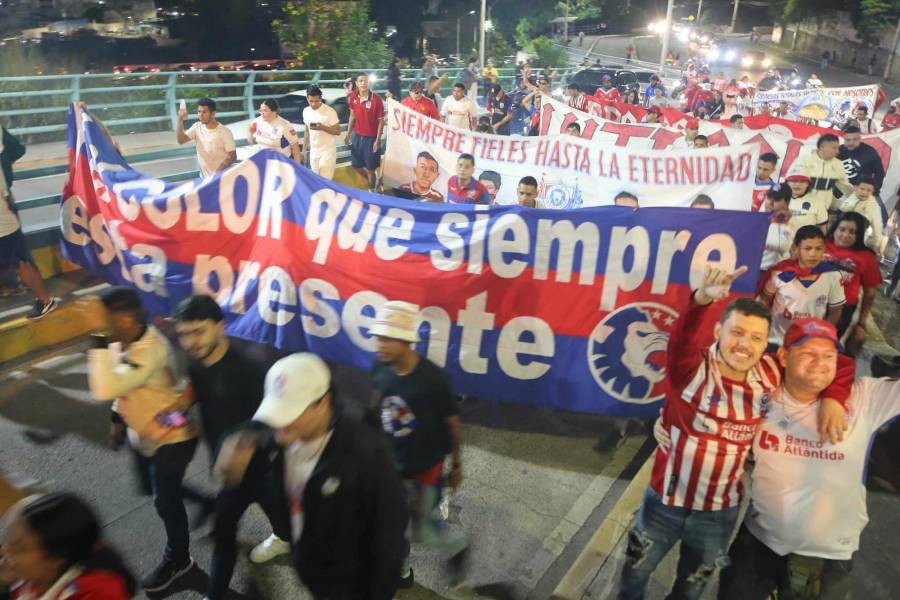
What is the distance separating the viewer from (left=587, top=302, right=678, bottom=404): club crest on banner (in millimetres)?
4453

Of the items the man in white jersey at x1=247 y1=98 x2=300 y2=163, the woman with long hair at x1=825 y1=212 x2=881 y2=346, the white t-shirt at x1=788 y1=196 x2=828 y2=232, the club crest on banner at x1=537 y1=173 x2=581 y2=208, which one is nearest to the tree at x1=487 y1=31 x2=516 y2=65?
the man in white jersey at x1=247 y1=98 x2=300 y2=163

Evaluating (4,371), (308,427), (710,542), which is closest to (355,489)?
(308,427)

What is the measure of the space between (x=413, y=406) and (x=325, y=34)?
65.4 feet

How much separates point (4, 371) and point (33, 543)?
4473 millimetres

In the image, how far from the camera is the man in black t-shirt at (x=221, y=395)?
2986 millimetres

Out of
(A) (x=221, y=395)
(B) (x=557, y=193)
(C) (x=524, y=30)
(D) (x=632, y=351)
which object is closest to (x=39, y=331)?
(A) (x=221, y=395)

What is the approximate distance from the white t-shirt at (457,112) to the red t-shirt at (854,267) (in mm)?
8168

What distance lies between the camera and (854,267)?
16.2 ft

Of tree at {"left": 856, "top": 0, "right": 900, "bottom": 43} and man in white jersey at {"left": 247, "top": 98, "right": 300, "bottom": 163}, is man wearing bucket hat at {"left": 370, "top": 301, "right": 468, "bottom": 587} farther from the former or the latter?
tree at {"left": 856, "top": 0, "right": 900, "bottom": 43}

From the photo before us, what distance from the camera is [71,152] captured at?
623cm

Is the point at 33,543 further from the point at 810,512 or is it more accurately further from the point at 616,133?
the point at 616,133

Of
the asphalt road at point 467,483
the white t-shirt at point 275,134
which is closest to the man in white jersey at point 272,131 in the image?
the white t-shirt at point 275,134

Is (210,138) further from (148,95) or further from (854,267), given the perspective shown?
(148,95)

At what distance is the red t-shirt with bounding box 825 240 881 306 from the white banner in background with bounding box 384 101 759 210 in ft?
6.05
